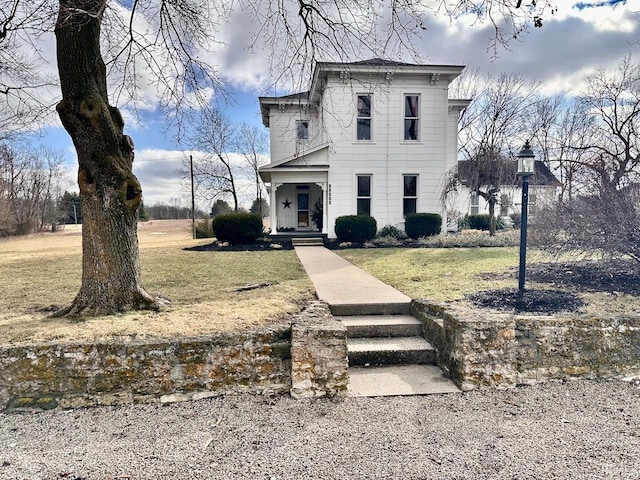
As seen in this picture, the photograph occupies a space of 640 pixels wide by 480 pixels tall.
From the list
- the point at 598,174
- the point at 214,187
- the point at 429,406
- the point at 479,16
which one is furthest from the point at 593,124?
the point at 214,187

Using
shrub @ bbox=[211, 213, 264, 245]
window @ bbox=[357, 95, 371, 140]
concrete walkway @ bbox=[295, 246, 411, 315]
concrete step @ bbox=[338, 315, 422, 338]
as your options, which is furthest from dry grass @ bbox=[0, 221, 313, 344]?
window @ bbox=[357, 95, 371, 140]

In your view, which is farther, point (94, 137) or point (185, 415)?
point (94, 137)

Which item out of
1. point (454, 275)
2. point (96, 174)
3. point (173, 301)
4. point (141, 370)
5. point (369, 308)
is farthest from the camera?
point (454, 275)

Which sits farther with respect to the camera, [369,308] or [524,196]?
[524,196]

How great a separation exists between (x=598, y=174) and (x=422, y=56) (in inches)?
170

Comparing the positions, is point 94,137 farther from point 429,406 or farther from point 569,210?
point 569,210

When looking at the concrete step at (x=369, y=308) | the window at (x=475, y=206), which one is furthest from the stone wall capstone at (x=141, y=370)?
the window at (x=475, y=206)

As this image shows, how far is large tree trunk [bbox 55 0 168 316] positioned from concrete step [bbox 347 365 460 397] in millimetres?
2707

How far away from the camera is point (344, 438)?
255 centimetres

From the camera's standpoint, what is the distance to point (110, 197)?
4355 mm

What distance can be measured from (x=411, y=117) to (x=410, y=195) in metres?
3.23

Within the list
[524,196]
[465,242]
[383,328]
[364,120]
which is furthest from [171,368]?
[364,120]

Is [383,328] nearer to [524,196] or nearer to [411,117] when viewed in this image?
[524,196]

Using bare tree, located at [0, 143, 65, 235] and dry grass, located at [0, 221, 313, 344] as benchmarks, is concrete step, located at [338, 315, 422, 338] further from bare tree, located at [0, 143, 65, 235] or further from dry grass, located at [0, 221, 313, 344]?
bare tree, located at [0, 143, 65, 235]
